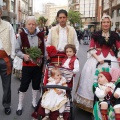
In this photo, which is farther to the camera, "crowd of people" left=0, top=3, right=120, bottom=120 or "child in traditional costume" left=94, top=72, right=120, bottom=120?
"crowd of people" left=0, top=3, right=120, bottom=120

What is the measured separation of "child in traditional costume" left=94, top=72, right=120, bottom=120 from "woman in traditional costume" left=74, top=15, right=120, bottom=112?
2.10ft

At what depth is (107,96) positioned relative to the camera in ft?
12.2

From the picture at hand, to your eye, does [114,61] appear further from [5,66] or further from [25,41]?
[5,66]

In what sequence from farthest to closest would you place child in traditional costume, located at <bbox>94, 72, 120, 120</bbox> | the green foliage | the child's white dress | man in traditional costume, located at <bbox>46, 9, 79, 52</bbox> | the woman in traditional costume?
man in traditional costume, located at <bbox>46, 9, 79, 52</bbox> < the woman in traditional costume < the green foliage < the child's white dress < child in traditional costume, located at <bbox>94, 72, 120, 120</bbox>

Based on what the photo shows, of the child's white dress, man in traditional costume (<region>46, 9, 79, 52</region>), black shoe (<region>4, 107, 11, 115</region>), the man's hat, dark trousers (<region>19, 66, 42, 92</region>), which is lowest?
black shoe (<region>4, 107, 11, 115</region>)

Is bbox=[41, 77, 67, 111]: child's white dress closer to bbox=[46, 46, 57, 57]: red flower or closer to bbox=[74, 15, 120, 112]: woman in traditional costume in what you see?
bbox=[46, 46, 57, 57]: red flower

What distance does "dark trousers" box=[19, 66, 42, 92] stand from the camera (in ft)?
15.8

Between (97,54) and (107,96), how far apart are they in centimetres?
118

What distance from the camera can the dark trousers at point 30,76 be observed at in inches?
189

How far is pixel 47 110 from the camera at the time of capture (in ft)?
13.4

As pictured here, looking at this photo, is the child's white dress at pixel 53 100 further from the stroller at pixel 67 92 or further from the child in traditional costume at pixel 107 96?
the child in traditional costume at pixel 107 96

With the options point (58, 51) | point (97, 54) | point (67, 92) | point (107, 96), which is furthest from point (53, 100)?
point (97, 54)

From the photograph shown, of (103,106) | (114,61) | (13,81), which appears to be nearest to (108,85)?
(103,106)

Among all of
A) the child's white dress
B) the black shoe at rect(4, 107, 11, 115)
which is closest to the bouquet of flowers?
the child's white dress
